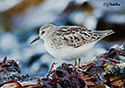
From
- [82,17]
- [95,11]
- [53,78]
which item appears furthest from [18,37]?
[53,78]

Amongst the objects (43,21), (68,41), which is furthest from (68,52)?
(43,21)

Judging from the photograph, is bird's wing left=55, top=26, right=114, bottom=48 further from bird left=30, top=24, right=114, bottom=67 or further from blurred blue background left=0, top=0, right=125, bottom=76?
blurred blue background left=0, top=0, right=125, bottom=76

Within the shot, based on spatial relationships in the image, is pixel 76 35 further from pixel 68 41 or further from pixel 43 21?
pixel 43 21

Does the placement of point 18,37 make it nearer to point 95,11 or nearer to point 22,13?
point 22,13

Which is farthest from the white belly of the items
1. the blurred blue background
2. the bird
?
the blurred blue background

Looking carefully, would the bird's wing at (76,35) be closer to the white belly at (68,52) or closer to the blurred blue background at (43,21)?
the white belly at (68,52)
